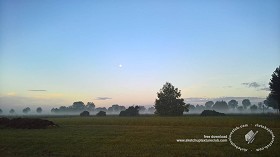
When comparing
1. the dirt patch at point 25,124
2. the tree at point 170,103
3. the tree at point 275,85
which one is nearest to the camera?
the dirt patch at point 25,124

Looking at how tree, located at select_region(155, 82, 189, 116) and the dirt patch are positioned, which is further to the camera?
tree, located at select_region(155, 82, 189, 116)

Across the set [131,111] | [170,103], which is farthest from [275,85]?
[131,111]

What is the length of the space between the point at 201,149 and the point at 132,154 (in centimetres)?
585

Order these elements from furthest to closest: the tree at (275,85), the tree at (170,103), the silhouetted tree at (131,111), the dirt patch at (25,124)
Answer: the silhouetted tree at (131,111) < the tree at (170,103) < the tree at (275,85) < the dirt patch at (25,124)

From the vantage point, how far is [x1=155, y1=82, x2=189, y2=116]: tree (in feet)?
448

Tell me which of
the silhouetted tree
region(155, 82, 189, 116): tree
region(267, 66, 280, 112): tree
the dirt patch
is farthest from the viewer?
the silhouetted tree

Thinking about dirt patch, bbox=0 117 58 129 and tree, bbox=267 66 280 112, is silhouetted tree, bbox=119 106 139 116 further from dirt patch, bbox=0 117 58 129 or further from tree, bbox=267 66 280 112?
dirt patch, bbox=0 117 58 129

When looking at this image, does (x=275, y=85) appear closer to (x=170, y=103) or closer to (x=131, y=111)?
(x=170, y=103)

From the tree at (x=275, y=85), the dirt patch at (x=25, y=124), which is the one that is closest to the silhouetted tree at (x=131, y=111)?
the tree at (x=275, y=85)

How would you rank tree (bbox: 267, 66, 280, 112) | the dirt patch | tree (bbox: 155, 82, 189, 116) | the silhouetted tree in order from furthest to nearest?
the silhouetted tree, tree (bbox: 155, 82, 189, 116), tree (bbox: 267, 66, 280, 112), the dirt patch

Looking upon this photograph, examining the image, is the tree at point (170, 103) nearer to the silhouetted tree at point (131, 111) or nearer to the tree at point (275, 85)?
the silhouetted tree at point (131, 111)

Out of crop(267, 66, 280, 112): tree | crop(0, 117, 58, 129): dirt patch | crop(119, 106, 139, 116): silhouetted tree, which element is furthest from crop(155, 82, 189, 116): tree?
crop(0, 117, 58, 129): dirt patch

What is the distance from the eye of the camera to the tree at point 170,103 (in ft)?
448

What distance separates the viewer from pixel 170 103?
138375 millimetres
